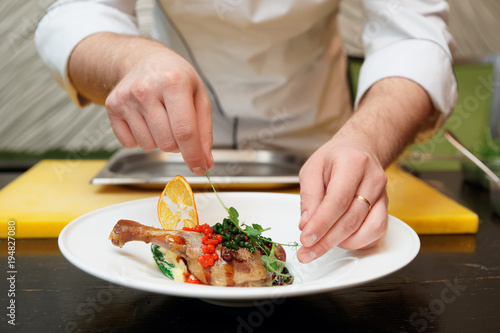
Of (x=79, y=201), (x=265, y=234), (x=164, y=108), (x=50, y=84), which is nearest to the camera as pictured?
(x=164, y=108)

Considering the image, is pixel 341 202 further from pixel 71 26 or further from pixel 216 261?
pixel 71 26

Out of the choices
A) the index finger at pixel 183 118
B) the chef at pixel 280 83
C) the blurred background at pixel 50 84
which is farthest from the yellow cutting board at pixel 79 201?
the blurred background at pixel 50 84

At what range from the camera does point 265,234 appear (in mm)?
960

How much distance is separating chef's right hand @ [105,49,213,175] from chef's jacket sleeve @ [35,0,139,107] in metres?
0.49

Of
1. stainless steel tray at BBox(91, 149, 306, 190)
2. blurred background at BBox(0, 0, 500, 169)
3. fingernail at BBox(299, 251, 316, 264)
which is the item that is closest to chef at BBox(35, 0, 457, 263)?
fingernail at BBox(299, 251, 316, 264)

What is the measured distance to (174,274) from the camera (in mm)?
785

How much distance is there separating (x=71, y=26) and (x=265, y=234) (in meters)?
0.83

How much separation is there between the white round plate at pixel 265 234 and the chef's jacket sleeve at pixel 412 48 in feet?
1.65

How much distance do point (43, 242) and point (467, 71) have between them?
85.5 inches

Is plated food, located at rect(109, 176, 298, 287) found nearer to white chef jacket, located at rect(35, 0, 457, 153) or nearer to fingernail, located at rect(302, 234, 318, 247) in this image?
fingernail, located at rect(302, 234, 318, 247)

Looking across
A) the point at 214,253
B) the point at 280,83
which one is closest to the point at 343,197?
the point at 214,253

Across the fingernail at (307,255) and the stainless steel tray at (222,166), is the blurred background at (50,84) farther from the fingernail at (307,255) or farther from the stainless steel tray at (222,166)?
the fingernail at (307,255)

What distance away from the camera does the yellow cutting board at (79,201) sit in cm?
107

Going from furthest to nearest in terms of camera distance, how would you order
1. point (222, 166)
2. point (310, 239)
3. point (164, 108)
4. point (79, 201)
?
1. point (222, 166)
2. point (79, 201)
3. point (164, 108)
4. point (310, 239)
